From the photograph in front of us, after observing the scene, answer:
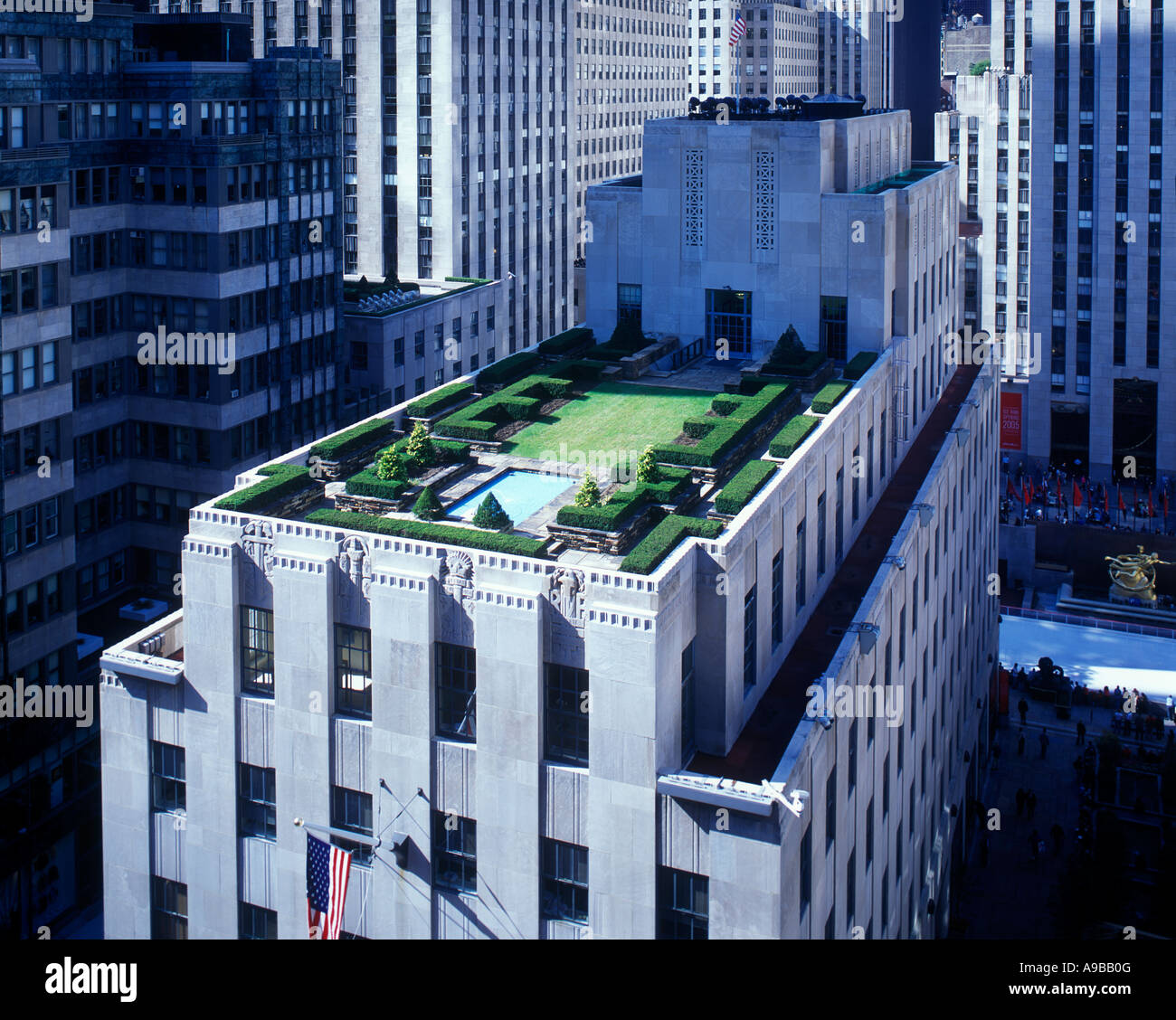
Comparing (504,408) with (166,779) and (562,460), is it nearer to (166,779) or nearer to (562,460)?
(562,460)

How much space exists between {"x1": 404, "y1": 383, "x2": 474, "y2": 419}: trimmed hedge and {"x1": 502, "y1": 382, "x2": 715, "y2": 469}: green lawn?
3.82 metres

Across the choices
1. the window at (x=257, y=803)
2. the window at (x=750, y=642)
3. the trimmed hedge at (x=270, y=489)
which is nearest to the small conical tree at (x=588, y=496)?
the window at (x=750, y=642)

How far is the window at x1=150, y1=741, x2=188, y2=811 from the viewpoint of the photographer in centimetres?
4453

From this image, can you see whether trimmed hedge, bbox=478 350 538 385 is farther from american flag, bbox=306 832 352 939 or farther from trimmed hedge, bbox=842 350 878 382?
american flag, bbox=306 832 352 939

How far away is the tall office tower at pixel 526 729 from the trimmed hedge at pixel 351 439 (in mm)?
1579

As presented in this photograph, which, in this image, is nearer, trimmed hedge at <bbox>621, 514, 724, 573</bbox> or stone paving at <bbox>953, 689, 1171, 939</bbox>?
trimmed hedge at <bbox>621, 514, 724, 573</bbox>

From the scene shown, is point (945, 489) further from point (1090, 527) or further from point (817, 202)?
point (1090, 527)

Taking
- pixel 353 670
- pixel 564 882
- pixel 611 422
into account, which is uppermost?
pixel 611 422

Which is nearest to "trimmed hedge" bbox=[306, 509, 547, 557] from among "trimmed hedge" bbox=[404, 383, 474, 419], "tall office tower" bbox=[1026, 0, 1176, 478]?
"trimmed hedge" bbox=[404, 383, 474, 419]

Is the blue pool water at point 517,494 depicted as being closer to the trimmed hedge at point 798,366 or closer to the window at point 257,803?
the window at point 257,803

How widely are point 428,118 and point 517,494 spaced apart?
7352 cm

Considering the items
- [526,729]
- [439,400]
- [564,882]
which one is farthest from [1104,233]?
[564,882]

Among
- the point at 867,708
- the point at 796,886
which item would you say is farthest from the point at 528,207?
the point at 796,886

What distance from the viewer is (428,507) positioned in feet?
147
